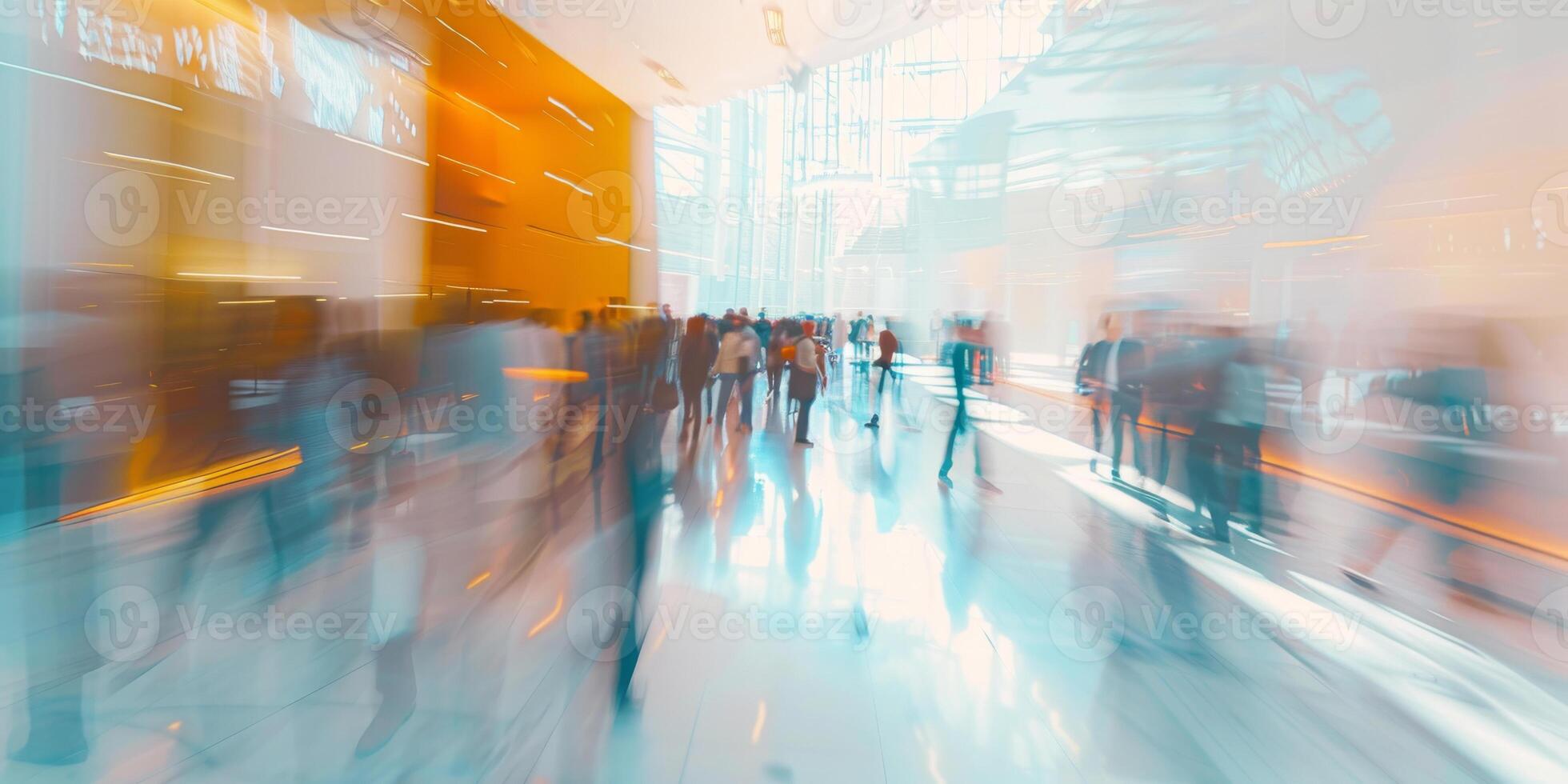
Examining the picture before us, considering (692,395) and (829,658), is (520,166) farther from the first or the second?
(829,658)

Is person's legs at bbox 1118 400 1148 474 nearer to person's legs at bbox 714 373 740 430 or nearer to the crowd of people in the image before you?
the crowd of people

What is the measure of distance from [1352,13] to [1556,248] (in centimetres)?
280

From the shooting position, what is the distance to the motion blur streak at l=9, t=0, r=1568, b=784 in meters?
2.16

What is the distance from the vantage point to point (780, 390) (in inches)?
236

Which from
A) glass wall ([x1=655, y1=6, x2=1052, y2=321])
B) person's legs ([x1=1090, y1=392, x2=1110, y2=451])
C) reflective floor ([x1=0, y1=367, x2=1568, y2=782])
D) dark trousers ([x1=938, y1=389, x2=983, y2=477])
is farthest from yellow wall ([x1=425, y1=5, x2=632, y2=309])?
person's legs ([x1=1090, y1=392, x2=1110, y2=451])

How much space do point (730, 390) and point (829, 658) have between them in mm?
3706

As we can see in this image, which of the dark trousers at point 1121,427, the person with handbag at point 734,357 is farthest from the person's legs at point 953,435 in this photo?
the person with handbag at point 734,357

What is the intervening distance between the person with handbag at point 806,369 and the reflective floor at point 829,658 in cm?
133

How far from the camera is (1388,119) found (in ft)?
19.8

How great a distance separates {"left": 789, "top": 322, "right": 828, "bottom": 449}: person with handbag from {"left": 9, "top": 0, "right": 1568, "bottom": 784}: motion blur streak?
13 cm

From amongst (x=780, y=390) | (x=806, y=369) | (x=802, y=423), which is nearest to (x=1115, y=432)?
(x=802, y=423)

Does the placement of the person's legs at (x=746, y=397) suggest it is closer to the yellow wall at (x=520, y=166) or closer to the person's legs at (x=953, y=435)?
the yellow wall at (x=520, y=166)

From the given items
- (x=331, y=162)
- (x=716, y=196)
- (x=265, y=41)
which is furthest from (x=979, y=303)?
(x=265, y=41)

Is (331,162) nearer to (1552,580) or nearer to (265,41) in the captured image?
(265,41)
